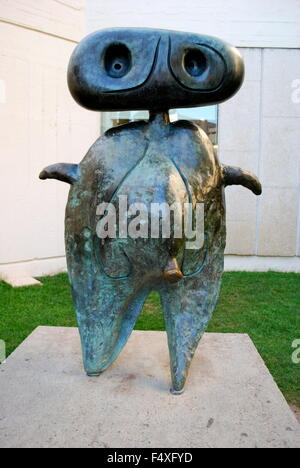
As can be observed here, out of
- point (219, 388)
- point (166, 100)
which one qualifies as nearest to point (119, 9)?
point (166, 100)

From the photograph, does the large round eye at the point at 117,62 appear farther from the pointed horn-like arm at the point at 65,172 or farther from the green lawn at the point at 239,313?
the green lawn at the point at 239,313

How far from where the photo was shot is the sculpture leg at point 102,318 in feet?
6.21

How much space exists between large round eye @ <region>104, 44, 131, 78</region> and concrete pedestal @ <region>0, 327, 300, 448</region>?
121cm

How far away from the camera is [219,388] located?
1.91m

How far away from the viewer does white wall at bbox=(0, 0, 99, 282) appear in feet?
14.1

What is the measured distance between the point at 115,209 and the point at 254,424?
0.90 m

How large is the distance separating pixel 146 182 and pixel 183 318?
22.5 inches
